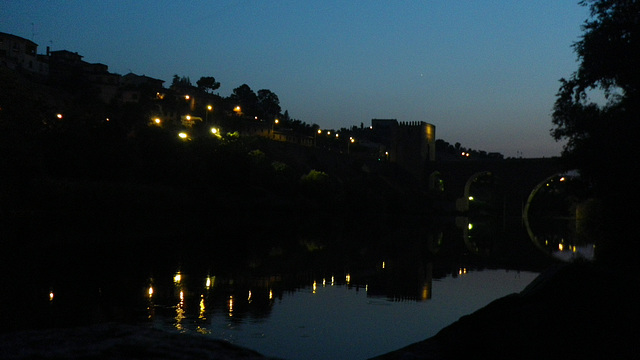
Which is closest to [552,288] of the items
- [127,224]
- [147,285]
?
[147,285]

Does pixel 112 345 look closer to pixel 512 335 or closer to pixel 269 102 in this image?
pixel 512 335

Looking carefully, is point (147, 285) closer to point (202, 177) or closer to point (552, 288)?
point (552, 288)

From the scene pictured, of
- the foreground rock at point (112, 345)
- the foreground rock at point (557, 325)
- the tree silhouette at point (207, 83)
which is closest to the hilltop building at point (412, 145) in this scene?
the tree silhouette at point (207, 83)

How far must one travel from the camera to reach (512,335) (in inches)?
249

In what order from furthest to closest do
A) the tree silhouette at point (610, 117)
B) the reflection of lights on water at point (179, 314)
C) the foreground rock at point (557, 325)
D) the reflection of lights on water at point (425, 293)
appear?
the tree silhouette at point (610, 117), the reflection of lights on water at point (425, 293), the reflection of lights on water at point (179, 314), the foreground rock at point (557, 325)

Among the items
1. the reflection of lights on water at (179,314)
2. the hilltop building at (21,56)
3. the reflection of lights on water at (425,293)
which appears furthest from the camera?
the hilltop building at (21,56)

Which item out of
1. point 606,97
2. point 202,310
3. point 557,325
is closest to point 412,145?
point 606,97

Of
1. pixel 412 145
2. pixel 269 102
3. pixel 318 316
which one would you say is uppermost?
pixel 269 102

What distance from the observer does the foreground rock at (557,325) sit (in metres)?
6.09

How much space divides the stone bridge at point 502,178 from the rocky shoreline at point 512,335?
69.8 m

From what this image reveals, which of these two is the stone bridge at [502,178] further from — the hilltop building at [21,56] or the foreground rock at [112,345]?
the foreground rock at [112,345]

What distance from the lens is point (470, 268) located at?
21203 millimetres

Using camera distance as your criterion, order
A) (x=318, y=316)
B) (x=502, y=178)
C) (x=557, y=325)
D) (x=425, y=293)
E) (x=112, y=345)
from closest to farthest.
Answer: (x=112, y=345)
(x=557, y=325)
(x=318, y=316)
(x=425, y=293)
(x=502, y=178)

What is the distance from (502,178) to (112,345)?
8223 cm
